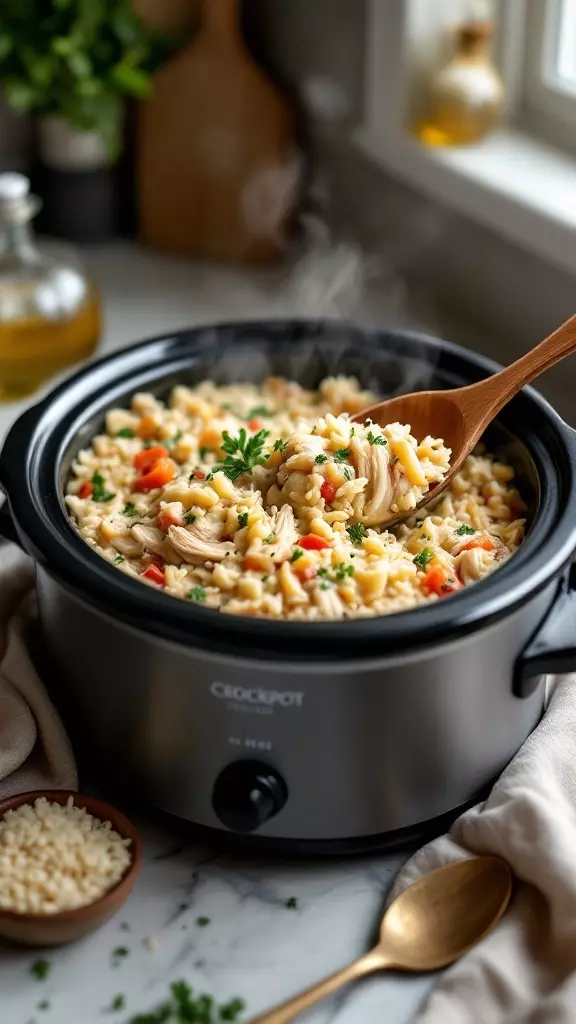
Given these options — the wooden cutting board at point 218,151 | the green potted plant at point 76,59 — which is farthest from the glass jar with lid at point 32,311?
the wooden cutting board at point 218,151

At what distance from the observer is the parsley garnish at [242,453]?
1.47m

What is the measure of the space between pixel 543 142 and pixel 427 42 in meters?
0.25

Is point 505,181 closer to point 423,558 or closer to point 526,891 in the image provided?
point 423,558

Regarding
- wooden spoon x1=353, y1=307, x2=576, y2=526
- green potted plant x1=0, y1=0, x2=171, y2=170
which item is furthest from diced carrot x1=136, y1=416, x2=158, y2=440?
green potted plant x1=0, y1=0, x2=171, y2=170

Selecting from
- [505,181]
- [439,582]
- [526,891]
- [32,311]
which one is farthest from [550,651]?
[32,311]

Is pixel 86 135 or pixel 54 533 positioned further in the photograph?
pixel 86 135

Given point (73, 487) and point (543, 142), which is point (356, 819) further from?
point (543, 142)

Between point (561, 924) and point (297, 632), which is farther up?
point (297, 632)

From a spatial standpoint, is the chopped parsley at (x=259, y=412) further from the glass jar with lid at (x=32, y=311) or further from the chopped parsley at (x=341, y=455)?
the glass jar with lid at (x=32, y=311)

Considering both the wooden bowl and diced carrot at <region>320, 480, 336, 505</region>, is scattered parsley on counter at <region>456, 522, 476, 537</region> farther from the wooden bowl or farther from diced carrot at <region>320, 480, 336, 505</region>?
the wooden bowl

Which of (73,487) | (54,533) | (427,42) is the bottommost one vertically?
(73,487)

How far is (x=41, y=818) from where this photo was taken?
128 cm

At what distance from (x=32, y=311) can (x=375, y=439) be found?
0.86 m

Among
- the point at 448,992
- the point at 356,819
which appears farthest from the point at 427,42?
the point at 448,992
